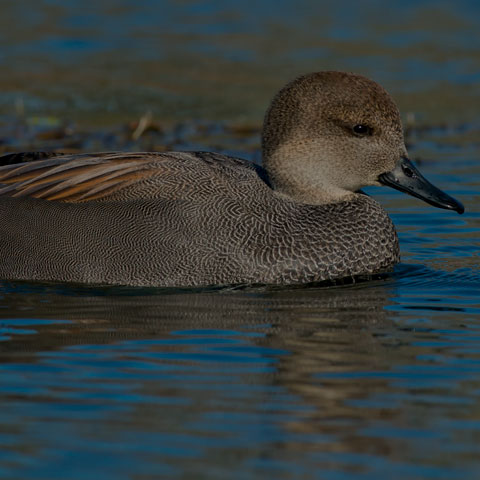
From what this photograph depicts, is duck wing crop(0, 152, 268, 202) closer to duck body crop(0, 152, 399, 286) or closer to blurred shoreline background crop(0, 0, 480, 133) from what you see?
duck body crop(0, 152, 399, 286)

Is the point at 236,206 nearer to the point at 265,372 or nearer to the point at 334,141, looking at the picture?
the point at 334,141

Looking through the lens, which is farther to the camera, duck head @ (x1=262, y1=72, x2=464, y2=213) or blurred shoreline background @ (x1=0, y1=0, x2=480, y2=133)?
blurred shoreline background @ (x1=0, y1=0, x2=480, y2=133)

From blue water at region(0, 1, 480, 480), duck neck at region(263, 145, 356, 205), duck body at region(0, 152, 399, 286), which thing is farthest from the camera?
duck neck at region(263, 145, 356, 205)

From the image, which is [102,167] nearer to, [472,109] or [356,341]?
[356,341]

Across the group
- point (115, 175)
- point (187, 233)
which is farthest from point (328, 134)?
point (115, 175)

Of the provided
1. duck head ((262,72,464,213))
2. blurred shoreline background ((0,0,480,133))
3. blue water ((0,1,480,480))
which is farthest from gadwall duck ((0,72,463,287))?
blurred shoreline background ((0,0,480,133))

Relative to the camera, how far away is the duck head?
7.73 meters

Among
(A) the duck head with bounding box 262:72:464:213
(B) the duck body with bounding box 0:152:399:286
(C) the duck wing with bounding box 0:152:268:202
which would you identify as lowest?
(B) the duck body with bounding box 0:152:399:286

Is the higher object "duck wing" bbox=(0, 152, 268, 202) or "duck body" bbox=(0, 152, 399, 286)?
"duck wing" bbox=(0, 152, 268, 202)

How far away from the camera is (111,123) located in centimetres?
1318

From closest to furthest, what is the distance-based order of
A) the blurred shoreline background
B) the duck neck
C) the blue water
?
the blue water < the duck neck < the blurred shoreline background

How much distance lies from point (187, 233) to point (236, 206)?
0.35 metres

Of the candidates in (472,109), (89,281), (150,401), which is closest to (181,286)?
(89,281)

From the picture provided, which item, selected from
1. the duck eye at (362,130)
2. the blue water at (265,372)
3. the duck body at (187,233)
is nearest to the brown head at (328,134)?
the duck eye at (362,130)
